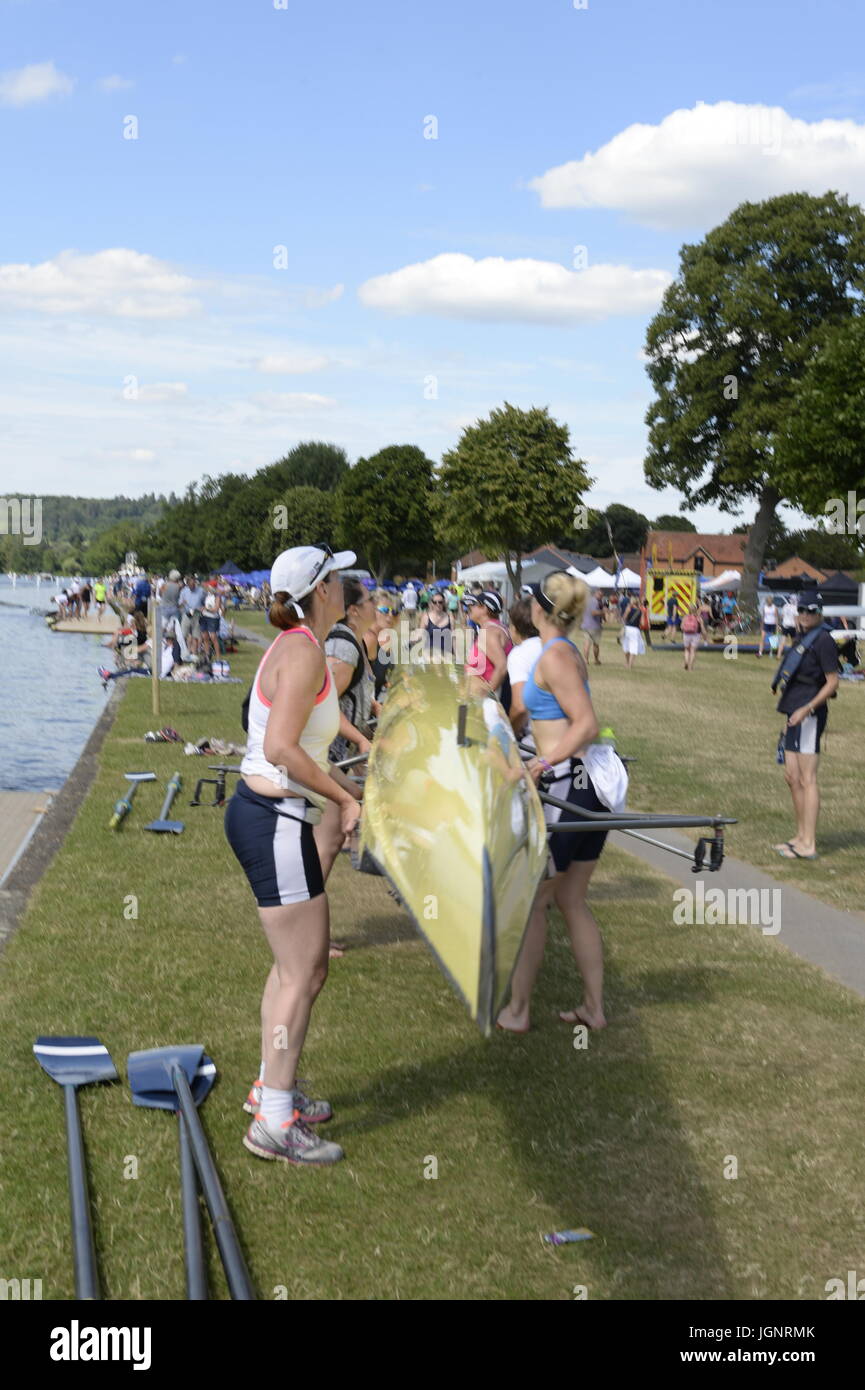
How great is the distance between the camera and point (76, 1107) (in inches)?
198

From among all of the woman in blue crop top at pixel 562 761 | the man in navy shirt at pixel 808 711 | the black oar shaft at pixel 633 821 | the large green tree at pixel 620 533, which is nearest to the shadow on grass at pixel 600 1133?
the woman in blue crop top at pixel 562 761

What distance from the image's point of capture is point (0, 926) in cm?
770

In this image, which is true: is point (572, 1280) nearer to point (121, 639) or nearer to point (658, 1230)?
point (658, 1230)

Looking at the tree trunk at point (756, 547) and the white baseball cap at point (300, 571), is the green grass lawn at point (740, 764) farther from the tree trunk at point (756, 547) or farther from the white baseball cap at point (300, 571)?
the tree trunk at point (756, 547)

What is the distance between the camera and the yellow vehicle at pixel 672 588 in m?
50.5

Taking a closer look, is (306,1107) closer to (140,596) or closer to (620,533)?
(140,596)

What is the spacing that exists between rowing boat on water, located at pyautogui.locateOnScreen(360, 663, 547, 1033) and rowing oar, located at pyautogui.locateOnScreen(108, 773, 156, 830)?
20.1ft

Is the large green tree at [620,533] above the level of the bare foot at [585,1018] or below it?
above

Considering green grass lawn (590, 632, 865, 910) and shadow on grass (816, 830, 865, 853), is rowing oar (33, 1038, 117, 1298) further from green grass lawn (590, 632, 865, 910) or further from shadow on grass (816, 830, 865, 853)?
shadow on grass (816, 830, 865, 853)

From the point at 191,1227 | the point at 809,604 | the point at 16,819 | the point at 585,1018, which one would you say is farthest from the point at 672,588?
the point at 191,1227

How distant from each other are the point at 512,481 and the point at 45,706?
45875mm

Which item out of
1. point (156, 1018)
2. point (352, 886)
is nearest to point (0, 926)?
point (156, 1018)

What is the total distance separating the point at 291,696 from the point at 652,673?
29401 mm

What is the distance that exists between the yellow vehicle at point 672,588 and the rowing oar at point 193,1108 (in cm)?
4592
